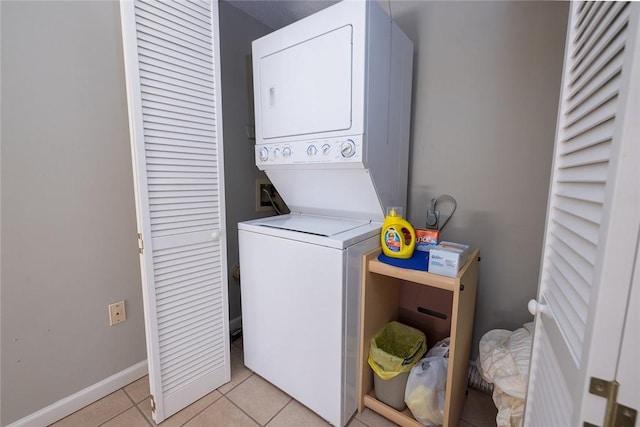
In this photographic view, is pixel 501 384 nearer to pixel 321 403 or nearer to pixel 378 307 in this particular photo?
pixel 378 307

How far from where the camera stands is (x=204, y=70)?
1.59 meters

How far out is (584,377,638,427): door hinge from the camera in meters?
0.50

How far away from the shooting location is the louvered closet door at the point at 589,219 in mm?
480

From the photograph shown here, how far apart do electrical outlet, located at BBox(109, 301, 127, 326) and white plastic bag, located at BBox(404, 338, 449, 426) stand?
174 centimetres

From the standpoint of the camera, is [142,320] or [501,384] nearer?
[501,384]

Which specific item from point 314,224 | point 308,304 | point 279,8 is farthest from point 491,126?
point 279,8

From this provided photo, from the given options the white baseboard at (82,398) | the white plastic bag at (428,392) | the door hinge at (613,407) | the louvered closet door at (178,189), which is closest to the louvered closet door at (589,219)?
the door hinge at (613,407)

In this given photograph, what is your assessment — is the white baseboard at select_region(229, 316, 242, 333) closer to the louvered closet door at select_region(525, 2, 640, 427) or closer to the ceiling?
the louvered closet door at select_region(525, 2, 640, 427)

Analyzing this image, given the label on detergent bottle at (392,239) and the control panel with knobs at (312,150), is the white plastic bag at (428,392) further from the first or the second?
the control panel with knobs at (312,150)

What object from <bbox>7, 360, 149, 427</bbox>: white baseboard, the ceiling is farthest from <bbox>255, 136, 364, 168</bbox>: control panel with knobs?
<bbox>7, 360, 149, 427</bbox>: white baseboard

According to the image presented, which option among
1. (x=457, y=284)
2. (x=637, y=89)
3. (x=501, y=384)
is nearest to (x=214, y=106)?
(x=457, y=284)

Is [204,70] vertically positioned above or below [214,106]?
above

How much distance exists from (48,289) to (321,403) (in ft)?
5.12

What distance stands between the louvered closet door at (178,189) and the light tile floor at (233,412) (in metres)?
0.11
